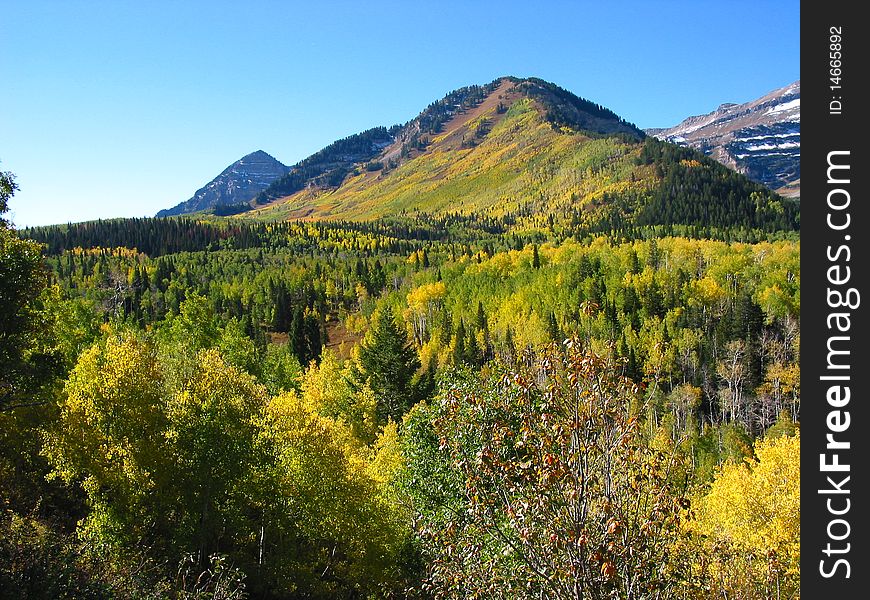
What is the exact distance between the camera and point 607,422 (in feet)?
28.3

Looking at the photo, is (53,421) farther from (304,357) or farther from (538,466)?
(304,357)

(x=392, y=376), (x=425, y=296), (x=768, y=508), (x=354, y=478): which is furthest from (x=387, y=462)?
(x=425, y=296)

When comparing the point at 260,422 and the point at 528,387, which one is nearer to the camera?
the point at 528,387

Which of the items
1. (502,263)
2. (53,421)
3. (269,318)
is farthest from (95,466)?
(502,263)

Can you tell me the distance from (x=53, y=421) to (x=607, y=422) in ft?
66.6

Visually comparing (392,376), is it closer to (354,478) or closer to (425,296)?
(354,478)

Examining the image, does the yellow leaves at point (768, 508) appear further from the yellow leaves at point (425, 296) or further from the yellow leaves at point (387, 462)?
the yellow leaves at point (425, 296)

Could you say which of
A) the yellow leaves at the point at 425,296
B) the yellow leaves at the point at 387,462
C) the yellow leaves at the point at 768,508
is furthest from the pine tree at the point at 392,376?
the yellow leaves at the point at 425,296
